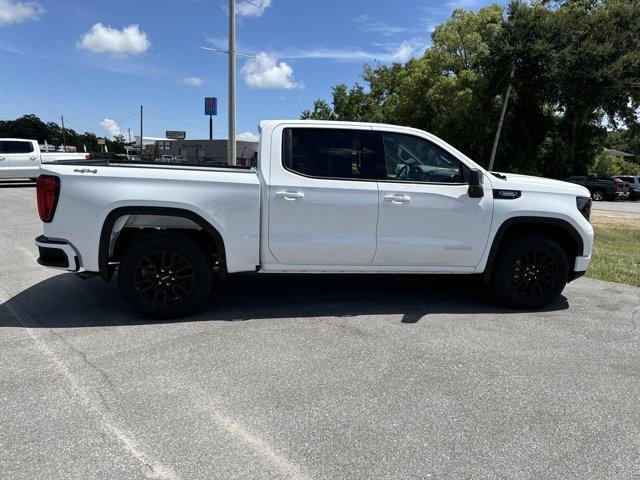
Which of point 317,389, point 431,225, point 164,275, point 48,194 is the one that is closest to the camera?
point 317,389

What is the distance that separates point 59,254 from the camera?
4.62m

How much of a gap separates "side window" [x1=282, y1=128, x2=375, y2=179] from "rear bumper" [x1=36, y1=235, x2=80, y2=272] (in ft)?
7.02

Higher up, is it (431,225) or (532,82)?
(532,82)

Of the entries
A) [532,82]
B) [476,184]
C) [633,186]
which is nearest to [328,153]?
[476,184]

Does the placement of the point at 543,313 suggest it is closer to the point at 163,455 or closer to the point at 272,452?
the point at 272,452

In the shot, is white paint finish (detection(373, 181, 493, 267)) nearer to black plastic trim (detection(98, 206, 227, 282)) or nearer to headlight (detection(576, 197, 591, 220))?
headlight (detection(576, 197, 591, 220))

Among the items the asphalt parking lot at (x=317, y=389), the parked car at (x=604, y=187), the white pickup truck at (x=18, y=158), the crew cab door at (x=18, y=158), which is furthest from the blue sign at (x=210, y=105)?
the parked car at (x=604, y=187)

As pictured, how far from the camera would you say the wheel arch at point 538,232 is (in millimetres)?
5268

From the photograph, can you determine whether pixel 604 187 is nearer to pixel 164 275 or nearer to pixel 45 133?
pixel 164 275

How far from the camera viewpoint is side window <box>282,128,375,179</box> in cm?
496

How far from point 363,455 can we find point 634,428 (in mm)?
1768

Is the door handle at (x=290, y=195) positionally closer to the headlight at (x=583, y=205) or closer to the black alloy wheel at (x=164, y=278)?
the black alloy wheel at (x=164, y=278)

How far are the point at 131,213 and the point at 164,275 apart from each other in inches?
25.9

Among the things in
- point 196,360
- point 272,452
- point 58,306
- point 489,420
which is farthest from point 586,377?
point 58,306
